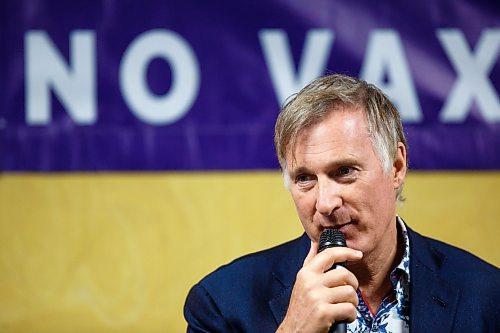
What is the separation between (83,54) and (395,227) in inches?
61.7

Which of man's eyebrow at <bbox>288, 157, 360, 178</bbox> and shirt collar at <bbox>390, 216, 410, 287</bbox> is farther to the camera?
shirt collar at <bbox>390, 216, 410, 287</bbox>

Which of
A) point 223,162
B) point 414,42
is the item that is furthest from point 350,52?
point 223,162

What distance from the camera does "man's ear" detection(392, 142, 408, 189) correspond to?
8.36 ft

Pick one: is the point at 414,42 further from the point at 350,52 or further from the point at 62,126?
the point at 62,126

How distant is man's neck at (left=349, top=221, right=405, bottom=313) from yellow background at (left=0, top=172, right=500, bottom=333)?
1100mm

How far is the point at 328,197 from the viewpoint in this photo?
7.65 feet

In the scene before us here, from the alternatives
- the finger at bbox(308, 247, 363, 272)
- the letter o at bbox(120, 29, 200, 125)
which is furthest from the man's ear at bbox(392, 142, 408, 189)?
the letter o at bbox(120, 29, 200, 125)

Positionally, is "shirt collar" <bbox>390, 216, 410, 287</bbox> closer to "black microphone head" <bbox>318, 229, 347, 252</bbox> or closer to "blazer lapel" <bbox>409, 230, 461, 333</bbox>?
"blazer lapel" <bbox>409, 230, 461, 333</bbox>

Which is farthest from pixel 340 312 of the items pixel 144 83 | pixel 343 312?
pixel 144 83

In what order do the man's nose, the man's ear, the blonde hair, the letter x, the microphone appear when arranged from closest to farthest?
1. the microphone
2. the man's nose
3. the blonde hair
4. the man's ear
5. the letter x

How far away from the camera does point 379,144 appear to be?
244cm

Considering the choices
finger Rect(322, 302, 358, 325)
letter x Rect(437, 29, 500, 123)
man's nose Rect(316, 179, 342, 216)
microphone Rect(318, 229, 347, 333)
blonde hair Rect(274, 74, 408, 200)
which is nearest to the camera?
finger Rect(322, 302, 358, 325)

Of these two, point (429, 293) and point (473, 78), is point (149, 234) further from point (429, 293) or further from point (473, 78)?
point (429, 293)

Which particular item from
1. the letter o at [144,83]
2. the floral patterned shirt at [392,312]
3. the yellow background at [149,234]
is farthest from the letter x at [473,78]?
the floral patterned shirt at [392,312]
